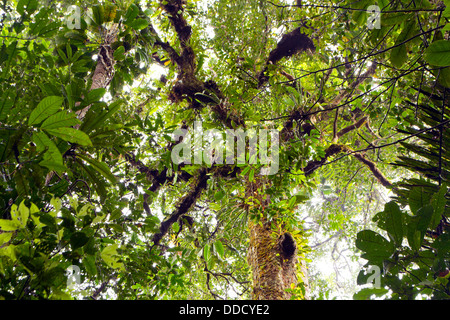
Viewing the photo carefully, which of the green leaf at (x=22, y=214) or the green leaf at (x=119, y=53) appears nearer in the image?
the green leaf at (x=22, y=214)

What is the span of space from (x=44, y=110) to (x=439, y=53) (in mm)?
1274

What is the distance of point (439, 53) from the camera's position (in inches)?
32.7

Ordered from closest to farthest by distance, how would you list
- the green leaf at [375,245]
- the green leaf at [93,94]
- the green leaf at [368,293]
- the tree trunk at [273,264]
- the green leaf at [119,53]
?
1. the green leaf at [368,293]
2. the green leaf at [375,245]
3. the green leaf at [93,94]
4. the green leaf at [119,53]
5. the tree trunk at [273,264]

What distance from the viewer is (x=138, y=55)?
1.99m

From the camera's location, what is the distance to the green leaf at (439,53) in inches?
32.3

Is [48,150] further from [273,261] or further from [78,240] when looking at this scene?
[273,261]

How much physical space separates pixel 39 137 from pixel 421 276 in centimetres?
123

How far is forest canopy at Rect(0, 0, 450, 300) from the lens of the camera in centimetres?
78

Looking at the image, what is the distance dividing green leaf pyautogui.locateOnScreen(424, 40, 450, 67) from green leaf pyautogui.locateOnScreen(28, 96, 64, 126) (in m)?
1.19

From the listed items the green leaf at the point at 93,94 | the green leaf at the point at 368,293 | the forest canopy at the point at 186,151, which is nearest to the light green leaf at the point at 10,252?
the forest canopy at the point at 186,151

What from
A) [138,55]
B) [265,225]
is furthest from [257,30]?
[265,225]

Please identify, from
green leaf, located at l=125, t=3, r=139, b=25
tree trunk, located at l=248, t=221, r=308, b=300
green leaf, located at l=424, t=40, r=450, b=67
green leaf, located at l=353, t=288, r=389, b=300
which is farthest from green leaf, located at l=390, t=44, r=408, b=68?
tree trunk, located at l=248, t=221, r=308, b=300

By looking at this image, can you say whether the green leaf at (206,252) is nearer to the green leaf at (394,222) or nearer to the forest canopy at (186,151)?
the forest canopy at (186,151)
